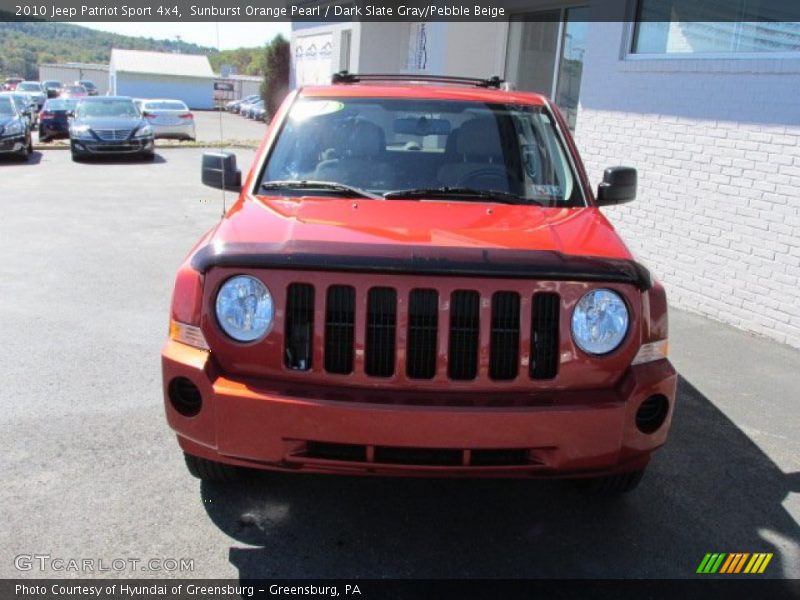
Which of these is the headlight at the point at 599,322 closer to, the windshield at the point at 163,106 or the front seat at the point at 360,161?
the front seat at the point at 360,161

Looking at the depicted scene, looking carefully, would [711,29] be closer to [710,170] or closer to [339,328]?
[710,170]

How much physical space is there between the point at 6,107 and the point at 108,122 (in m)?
2.31

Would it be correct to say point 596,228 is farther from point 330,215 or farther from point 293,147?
point 293,147

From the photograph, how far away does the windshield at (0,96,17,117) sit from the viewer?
1731 cm

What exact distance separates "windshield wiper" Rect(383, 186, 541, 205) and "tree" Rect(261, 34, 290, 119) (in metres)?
27.6

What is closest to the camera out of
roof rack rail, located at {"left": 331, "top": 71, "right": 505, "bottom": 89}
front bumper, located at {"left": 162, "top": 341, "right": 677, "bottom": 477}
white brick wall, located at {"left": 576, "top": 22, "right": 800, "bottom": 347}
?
front bumper, located at {"left": 162, "top": 341, "right": 677, "bottom": 477}

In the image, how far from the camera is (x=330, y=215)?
10.4 feet

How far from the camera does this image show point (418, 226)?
10.0 feet

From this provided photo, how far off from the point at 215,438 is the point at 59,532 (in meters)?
0.92

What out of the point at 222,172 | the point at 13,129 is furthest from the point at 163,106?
the point at 222,172

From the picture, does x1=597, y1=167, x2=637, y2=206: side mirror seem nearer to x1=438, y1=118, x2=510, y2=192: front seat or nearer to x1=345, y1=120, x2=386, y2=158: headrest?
x1=438, y1=118, x2=510, y2=192: front seat

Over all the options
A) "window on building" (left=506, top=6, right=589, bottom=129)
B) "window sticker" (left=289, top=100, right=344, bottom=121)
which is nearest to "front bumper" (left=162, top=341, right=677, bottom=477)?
"window sticker" (left=289, top=100, right=344, bottom=121)

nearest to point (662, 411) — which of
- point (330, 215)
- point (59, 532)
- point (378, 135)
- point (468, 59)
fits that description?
point (330, 215)

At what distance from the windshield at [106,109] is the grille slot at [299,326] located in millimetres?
17581
